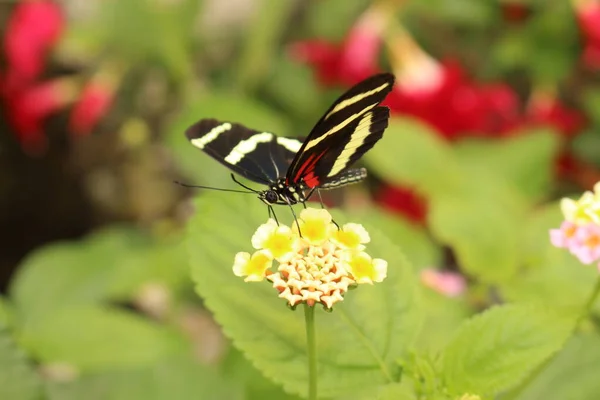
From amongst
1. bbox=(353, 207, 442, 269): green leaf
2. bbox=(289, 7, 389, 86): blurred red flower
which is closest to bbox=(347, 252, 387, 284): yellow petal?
bbox=(353, 207, 442, 269): green leaf

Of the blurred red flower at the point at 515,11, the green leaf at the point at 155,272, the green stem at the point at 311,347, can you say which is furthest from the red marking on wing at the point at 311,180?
the blurred red flower at the point at 515,11

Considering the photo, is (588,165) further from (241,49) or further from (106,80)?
(106,80)

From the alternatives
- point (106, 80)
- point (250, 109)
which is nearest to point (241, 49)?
point (106, 80)

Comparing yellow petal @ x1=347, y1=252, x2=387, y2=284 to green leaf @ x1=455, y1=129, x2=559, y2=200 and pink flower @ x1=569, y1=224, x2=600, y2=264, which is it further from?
green leaf @ x1=455, y1=129, x2=559, y2=200

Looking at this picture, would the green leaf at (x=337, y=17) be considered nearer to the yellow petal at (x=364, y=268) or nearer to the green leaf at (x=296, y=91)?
the green leaf at (x=296, y=91)

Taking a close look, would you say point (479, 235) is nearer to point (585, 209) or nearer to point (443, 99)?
point (585, 209)

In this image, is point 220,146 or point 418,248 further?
point 418,248

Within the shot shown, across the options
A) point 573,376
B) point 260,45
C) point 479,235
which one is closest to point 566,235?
point 573,376
